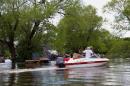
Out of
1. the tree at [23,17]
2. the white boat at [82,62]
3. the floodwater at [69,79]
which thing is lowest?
the floodwater at [69,79]

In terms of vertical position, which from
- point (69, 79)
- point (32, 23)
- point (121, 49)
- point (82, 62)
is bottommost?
point (69, 79)

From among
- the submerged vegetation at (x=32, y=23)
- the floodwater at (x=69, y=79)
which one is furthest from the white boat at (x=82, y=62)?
the submerged vegetation at (x=32, y=23)

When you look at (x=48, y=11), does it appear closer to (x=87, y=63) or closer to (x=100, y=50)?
(x=87, y=63)

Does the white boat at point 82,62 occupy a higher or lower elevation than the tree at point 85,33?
lower

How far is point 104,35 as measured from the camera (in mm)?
100000

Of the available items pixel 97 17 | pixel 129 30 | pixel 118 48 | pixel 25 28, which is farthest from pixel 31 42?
pixel 97 17

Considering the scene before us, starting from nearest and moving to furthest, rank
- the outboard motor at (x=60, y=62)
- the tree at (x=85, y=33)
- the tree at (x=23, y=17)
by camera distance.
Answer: the outboard motor at (x=60, y=62)
the tree at (x=23, y=17)
the tree at (x=85, y=33)

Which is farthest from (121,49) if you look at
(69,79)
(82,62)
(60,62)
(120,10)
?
(69,79)

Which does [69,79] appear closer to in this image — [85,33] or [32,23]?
[32,23]

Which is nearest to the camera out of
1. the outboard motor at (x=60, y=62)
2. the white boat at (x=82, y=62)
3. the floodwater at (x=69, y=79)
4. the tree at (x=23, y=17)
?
the floodwater at (x=69, y=79)

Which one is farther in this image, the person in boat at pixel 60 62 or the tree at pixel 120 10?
the tree at pixel 120 10

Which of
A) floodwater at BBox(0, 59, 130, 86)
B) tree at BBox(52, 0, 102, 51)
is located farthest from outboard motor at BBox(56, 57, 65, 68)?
tree at BBox(52, 0, 102, 51)

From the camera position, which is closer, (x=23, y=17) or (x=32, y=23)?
(x=23, y=17)

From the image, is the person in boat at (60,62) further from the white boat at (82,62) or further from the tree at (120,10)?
the tree at (120,10)
